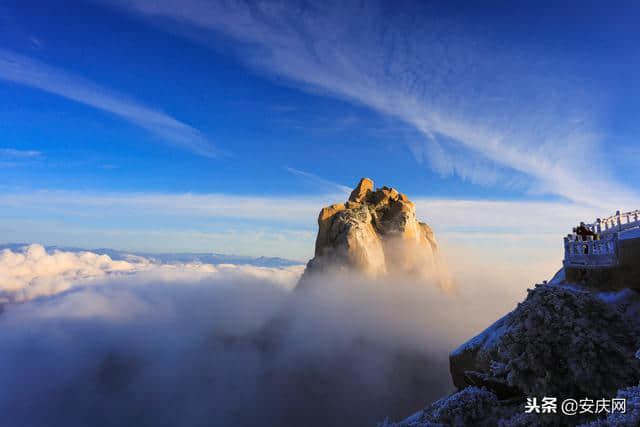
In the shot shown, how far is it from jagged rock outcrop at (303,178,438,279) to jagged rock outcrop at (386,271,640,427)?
48.9 metres

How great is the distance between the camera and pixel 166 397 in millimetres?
88000

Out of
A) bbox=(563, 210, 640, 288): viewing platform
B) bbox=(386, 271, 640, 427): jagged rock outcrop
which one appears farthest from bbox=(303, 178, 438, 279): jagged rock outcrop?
bbox=(386, 271, 640, 427): jagged rock outcrop

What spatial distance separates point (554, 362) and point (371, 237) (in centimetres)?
5367

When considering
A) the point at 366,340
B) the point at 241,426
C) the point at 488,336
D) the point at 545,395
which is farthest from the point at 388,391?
the point at 545,395

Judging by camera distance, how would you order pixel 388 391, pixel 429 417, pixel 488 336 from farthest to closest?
pixel 388 391 < pixel 488 336 < pixel 429 417

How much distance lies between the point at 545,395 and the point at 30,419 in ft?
530

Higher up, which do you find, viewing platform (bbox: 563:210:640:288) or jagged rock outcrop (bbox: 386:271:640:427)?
viewing platform (bbox: 563:210:640:288)

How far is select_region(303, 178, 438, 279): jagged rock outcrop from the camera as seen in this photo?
6194 cm

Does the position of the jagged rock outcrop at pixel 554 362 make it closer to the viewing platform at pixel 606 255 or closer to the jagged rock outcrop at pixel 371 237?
the viewing platform at pixel 606 255

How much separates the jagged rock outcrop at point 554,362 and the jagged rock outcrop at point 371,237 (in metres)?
48.9

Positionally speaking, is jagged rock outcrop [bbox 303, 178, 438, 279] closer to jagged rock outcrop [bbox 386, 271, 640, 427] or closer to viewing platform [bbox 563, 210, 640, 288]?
viewing platform [bbox 563, 210, 640, 288]

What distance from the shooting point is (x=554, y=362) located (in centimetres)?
1017

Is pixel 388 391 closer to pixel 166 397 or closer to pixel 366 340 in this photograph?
pixel 366 340

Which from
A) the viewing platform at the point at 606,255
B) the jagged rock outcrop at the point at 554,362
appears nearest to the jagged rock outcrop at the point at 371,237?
the viewing platform at the point at 606,255
